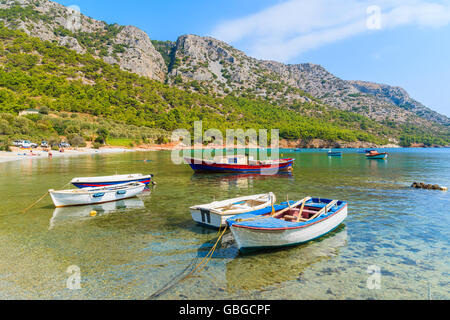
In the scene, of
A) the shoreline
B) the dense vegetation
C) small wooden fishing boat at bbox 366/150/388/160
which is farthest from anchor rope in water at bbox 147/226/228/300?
the dense vegetation

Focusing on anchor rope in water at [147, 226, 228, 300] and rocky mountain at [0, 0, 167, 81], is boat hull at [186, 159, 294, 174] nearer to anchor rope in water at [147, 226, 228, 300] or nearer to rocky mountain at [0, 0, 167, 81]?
anchor rope in water at [147, 226, 228, 300]

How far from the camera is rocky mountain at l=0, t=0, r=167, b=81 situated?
148 meters

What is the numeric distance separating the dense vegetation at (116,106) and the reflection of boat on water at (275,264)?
80131 mm

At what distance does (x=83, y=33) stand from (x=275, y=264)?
218155 mm

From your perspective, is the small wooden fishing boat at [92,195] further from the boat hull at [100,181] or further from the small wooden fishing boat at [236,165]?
the small wooden fishing boat at [236,165]

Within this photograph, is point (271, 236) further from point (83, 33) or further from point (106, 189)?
point (83, 33)

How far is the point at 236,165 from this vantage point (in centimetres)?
3506

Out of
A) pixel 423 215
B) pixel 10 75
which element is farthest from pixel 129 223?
pixel 10 75

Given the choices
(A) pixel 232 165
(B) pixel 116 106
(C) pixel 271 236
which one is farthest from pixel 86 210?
(B) pixel 116 106

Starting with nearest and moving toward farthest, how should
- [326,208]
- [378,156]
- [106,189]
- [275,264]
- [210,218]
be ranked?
1. [275,264]
2. [210,218]
3. [326,208]
4. [106,189]
5. [378,156]

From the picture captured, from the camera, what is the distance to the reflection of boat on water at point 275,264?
296 inches

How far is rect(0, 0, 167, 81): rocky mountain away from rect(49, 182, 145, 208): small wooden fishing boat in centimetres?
16746
